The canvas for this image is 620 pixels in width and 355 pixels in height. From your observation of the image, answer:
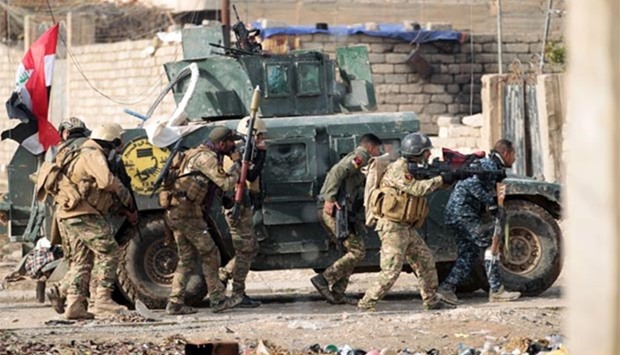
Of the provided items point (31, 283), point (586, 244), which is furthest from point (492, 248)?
point (586, 244)

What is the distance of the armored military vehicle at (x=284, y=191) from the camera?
478 inches

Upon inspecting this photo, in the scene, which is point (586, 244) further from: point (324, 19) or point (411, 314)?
point (324, 19)

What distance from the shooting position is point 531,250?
12.7 metres

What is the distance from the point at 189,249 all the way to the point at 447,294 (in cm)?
234

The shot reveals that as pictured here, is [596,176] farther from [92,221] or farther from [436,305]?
[436,305]

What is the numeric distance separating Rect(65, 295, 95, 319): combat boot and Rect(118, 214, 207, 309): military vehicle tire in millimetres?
655

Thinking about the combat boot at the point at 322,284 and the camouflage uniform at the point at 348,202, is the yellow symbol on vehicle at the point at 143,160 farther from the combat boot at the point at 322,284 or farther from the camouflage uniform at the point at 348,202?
the combat boot at the point at 322,284

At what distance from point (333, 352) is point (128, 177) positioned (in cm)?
359

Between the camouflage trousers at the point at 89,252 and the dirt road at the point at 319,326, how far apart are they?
0.36m

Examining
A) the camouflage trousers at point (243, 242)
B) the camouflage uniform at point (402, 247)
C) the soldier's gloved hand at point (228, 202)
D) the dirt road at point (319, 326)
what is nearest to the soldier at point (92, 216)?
the dirt road at point (319, 326)

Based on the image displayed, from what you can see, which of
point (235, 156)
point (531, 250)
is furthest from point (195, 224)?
point (531, 250)

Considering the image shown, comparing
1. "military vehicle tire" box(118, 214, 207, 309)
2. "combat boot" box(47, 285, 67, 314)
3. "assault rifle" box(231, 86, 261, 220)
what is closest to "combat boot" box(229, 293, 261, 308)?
"military vehicle tire" box(118, 214, 207, 309)

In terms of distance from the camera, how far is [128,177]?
1192cm

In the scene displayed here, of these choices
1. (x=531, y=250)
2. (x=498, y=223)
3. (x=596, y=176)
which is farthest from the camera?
(x=531, y=250)
